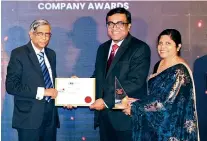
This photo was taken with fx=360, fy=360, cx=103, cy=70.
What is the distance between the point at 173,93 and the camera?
299cm

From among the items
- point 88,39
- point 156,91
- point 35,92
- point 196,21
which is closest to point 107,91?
point 156,91

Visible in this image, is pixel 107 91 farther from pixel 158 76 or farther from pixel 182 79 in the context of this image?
pixel 182 79

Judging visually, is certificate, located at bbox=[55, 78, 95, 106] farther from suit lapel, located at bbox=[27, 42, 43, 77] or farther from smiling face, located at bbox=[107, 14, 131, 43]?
smiling face, located at bbox=[107, 14, 131, 43]

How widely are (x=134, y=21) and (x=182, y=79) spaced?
4.02 ft

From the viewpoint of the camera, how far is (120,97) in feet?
10.3

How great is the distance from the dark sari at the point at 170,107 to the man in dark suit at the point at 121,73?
0.46 feet

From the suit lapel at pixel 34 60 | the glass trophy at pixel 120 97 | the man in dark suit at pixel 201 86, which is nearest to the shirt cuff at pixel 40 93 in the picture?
the suit lapel at pixel 34 60

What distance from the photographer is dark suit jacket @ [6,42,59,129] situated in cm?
326

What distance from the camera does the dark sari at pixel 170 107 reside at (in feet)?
9.78

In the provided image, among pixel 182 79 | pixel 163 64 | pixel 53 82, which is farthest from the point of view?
pixel 53 82

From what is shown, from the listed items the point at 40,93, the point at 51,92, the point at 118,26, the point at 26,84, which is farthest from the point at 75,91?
the point at 118,26

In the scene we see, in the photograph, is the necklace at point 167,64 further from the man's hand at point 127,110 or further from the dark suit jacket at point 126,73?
the man's hand at point 127,110

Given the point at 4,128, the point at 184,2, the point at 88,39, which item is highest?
the point at 184,2

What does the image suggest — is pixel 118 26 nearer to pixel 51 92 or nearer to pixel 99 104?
pixel 99 104
